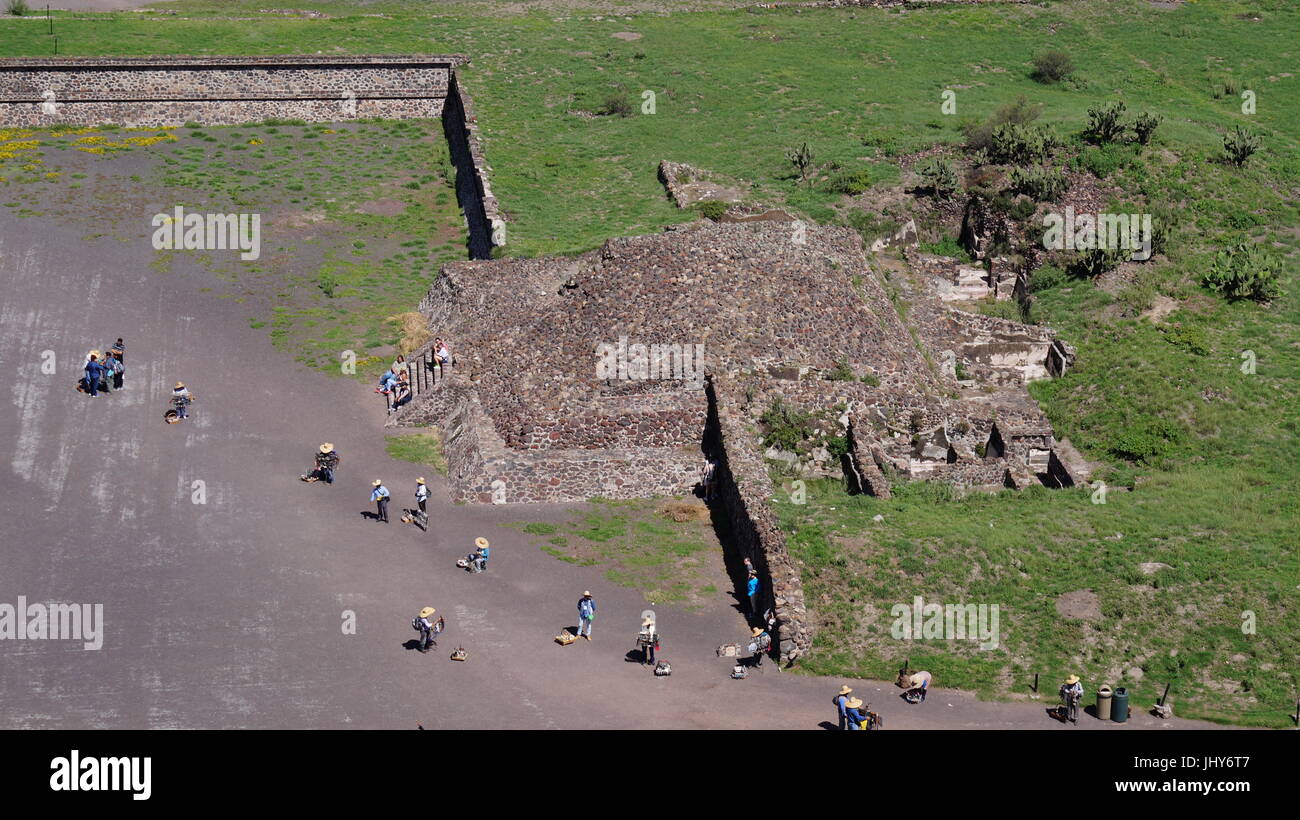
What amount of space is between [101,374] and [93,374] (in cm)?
27

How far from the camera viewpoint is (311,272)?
73.8m

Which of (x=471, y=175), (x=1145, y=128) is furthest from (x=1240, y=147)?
(x=471, y=175)

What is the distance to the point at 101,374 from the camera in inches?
2461

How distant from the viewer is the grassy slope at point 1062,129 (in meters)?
48.7

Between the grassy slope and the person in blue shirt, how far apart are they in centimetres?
1735

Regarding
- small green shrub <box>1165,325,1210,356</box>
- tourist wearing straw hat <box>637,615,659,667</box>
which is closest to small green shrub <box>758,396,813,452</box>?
tourist wearing straw hat <box>637,615,659,667</box>

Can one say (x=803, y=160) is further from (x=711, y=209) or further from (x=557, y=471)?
(x=557, y=471)

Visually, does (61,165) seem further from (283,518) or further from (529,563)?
(529,563)

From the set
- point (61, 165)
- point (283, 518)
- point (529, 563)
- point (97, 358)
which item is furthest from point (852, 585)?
point (61, 165)

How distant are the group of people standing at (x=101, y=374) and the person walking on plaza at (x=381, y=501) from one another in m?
12.6

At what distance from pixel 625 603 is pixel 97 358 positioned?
2266 centimetres

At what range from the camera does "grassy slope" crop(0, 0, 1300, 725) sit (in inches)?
1916

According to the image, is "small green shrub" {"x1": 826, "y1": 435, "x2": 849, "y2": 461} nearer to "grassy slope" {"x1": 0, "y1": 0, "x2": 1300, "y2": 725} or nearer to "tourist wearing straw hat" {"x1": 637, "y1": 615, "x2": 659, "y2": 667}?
"grassy slope" {"x1": 0, "y1": 0, "x2": 1300, "y2": 725}

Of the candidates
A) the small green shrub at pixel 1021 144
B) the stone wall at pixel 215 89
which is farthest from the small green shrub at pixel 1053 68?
the stone wall at pixel 215 89
